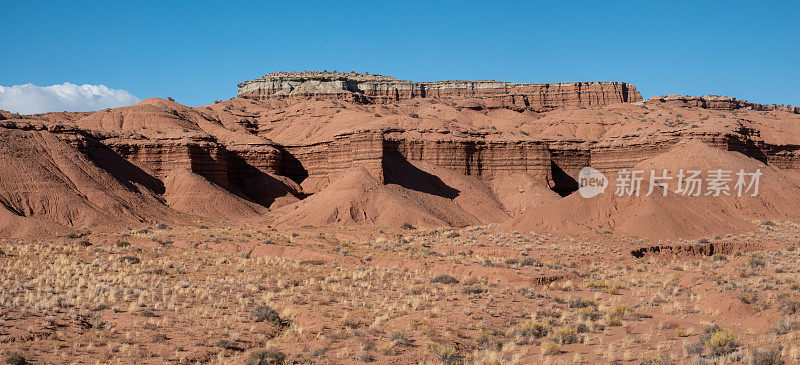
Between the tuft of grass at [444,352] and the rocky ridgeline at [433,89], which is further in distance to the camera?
the rocky ridgeline at [433,89]

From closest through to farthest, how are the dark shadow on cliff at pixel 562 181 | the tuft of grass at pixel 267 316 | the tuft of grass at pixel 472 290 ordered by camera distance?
the tuft of grass at pixel 267 316 < the tuft of grass at pixel 472 290 < the dark shadow on cliff at pixel 562 181

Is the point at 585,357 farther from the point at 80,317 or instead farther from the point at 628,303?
the point at 80,317

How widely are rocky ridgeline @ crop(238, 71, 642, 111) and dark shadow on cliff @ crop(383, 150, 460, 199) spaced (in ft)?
199

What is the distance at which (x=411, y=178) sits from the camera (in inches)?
1937

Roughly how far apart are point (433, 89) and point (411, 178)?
76801mm

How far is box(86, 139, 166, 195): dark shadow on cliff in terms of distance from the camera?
43.7 metres

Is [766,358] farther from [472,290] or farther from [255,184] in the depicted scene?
[255,184]

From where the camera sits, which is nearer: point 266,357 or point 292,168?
point 266,357

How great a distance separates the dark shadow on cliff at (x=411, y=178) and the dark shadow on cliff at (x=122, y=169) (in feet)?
60.3

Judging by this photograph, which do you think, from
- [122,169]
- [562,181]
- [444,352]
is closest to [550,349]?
[444,352]

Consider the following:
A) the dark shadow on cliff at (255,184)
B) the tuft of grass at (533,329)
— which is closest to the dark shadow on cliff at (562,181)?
the dark shadow on cliff at (255,184)

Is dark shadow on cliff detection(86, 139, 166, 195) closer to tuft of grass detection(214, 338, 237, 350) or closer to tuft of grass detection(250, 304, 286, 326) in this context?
tuft of grass detection(250, 304, 286, 326)

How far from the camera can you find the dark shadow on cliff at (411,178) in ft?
157

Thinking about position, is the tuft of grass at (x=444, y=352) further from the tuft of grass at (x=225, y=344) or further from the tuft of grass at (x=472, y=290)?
the tuft of grass at (x=472, y=290)
